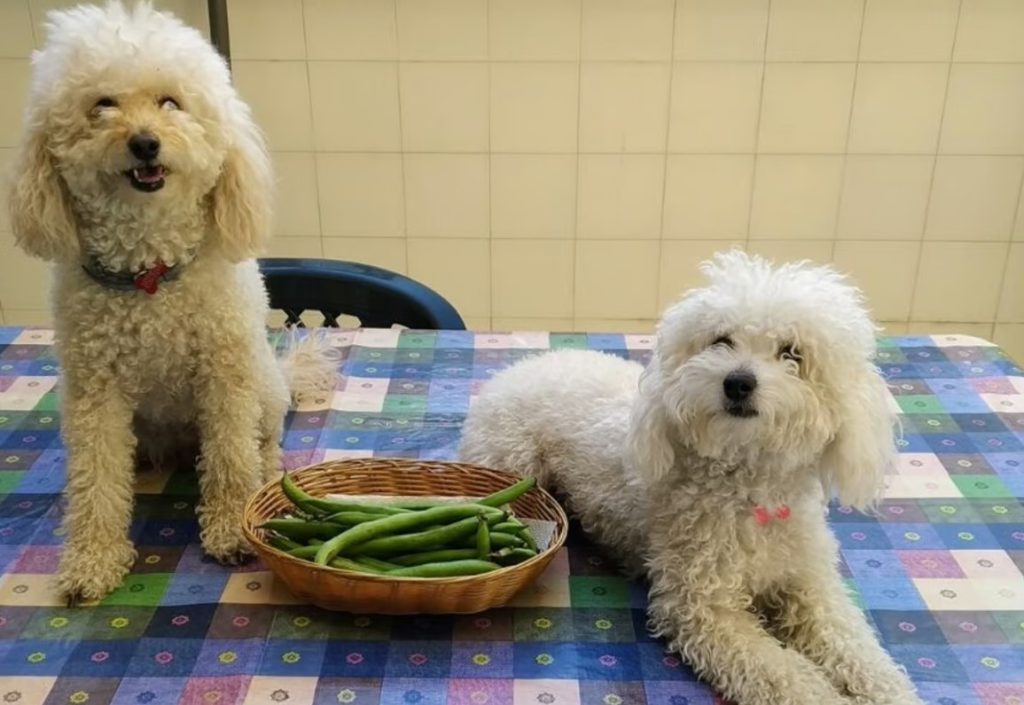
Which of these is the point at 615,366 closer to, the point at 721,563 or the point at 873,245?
the point at 721,563

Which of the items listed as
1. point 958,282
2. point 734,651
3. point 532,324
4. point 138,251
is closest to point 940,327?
point 958,282

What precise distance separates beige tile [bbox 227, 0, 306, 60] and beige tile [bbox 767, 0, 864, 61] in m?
1.26

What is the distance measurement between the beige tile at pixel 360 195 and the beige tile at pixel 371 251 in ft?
0.06

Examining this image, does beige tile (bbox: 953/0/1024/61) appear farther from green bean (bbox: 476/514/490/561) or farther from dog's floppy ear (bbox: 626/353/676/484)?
green bean (bbox: 476/514/490/561)

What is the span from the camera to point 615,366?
5.45 feet

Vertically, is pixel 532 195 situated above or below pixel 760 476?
above

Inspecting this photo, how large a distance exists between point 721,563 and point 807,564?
0.40 feet

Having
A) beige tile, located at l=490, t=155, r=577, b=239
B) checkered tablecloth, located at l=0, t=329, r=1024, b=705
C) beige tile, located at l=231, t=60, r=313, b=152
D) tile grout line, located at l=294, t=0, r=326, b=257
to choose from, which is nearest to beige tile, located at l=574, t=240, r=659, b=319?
beige tile, located at l=490, t=155, r=577, b=239

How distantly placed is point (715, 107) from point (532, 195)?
0.56 meters

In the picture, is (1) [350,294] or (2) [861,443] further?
(1) [350,294]

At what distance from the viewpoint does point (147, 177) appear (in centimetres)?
134

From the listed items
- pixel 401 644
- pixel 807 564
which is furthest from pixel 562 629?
pixel 807 564

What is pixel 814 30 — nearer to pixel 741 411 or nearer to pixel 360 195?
pixel 360 195

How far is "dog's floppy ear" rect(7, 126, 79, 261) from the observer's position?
1353 millimetres
